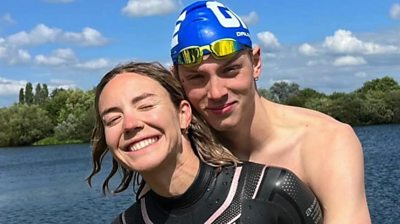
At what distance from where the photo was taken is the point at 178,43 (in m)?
3.15

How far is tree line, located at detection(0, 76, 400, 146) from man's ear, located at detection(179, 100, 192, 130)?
66.1 meters

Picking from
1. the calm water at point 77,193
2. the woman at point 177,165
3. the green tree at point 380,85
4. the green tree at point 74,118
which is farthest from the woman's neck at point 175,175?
the green tree at point 380,85

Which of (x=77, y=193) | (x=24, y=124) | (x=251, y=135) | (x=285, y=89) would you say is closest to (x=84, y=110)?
(x=24, y=124)

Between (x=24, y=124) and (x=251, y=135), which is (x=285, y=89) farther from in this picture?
(x=251, y=135)

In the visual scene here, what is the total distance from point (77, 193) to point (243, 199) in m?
33.5

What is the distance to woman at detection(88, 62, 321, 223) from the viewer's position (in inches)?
112

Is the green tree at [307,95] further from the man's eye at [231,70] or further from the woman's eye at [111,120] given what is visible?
the woman's eye at [111,120]

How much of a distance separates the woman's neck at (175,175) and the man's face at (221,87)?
214 millimetres

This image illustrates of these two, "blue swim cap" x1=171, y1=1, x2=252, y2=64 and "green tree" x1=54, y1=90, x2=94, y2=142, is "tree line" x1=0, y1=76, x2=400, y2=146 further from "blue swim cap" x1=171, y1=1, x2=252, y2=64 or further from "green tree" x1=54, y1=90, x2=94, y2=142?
"blue swim cap" x1=171, y1=1, x2=252, y2=64

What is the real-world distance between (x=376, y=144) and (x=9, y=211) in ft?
91.3

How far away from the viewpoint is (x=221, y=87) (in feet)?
10.0

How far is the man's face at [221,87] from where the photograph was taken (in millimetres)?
3055

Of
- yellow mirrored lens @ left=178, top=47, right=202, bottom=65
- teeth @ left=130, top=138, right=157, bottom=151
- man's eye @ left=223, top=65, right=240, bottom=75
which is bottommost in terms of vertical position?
teeth @ left=130, top=138, right=157, bottom=151

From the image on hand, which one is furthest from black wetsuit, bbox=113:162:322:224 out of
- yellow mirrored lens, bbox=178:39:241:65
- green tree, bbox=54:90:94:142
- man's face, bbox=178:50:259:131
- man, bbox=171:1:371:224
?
green tree, bbox=54:90:94:142
